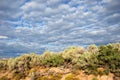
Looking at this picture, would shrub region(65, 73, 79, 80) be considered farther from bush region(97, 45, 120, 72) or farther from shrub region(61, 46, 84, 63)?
bush region(97, 45, 120, 72)

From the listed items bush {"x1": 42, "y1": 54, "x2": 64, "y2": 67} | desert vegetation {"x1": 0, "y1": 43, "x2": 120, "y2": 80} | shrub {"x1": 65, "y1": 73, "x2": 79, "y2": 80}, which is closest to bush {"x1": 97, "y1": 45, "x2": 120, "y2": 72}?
desert vegetation {"x1": 0, "y1": 43, "x2": 120, "y2": 80}

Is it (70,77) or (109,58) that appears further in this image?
(70,77)

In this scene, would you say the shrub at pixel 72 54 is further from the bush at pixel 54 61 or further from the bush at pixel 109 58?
the bush at pixel 109 58

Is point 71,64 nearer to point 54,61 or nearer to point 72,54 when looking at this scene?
point 72,54

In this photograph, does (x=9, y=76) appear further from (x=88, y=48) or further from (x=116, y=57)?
(x=116, y=57)

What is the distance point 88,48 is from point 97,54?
4.57 m

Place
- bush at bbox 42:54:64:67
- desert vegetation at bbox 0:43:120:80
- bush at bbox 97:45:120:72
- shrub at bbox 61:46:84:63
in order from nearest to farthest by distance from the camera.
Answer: bush at bbox 97:45:120:72
desert vegetation at bbox 0:43:120:80
shrub at bbox 61:46:84:63
bush at bbox 42:54:64:67

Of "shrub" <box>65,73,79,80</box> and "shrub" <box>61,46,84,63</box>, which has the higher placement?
"shrub" <box>61,46,84,63</box>

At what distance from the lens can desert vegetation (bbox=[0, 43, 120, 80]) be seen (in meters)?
24.5

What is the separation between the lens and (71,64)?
1093 inches

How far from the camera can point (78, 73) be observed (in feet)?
84.5

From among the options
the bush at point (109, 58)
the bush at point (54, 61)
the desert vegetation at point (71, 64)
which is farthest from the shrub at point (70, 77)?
the bush at point (109, 58)

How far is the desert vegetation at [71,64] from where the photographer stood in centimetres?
2448

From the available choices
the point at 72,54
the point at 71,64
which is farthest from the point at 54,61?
the point at 72,54
